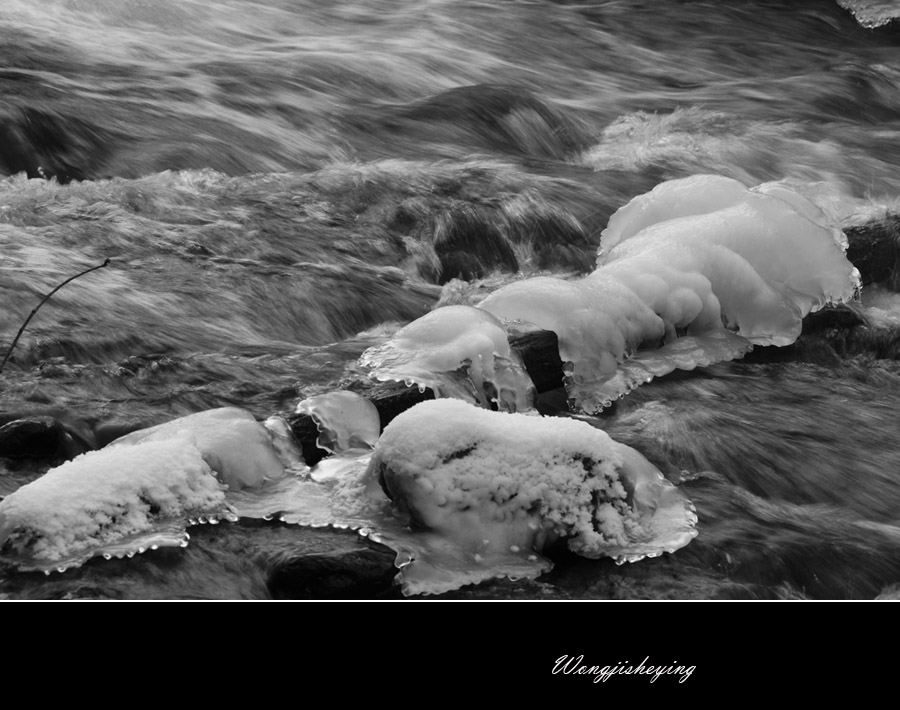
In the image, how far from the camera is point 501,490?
2.99 meters

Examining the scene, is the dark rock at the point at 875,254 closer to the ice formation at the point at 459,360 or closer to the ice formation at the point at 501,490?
the ice formation at the point at 459,360

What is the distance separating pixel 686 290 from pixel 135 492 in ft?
8.74

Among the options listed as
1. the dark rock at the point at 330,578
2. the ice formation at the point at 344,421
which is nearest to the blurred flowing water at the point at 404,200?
the dark rock at the point at 330,578

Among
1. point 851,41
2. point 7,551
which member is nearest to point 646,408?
point 7,551

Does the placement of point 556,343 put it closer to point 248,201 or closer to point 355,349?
point 355,349

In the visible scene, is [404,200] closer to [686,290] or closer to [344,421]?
[686,290]

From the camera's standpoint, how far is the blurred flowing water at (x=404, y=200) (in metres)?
3.73

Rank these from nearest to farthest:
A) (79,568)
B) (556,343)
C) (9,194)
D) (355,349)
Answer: (79,568), (556,343), (355,349), (9,194)

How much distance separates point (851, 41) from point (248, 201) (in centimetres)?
817

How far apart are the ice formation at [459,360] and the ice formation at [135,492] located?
655 millimetres

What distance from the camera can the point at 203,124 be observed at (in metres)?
7.35

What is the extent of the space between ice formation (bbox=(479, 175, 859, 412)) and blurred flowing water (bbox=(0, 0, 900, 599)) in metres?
0.16

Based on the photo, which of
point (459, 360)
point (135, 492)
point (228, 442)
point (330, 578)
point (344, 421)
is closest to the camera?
point (330, 578)

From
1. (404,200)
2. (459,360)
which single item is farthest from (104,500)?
(404,200)
